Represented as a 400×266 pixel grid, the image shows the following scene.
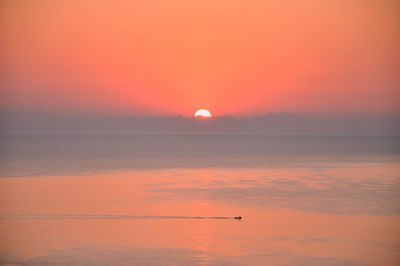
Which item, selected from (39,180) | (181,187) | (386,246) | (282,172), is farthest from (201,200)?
(282,172)

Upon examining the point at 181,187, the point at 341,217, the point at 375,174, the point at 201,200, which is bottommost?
the point at 341,217

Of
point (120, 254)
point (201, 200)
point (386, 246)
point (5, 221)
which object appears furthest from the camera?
point (201, 200)

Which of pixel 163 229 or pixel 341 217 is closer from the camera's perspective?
pixel 163 229

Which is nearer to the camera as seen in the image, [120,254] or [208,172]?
[120,254]

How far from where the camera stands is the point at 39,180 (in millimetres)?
36562

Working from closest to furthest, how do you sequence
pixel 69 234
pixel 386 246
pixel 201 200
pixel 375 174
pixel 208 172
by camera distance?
pixel 386 246 < pixel 69 234 < pixel 201 200 < pixel 375 174 < pixel 208 172

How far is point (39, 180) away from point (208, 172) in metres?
15.6

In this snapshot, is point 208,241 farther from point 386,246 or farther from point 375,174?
point 375,174

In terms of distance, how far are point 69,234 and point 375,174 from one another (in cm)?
3086

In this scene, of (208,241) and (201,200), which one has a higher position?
(201,200)

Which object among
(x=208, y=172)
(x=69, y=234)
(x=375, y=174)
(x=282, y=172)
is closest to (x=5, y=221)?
(x=69, y=234)

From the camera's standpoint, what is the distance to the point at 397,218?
2344cm

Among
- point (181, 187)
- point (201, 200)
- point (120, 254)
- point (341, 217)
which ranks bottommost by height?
point (120, 254)

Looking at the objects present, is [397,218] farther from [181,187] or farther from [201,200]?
[181,187]
